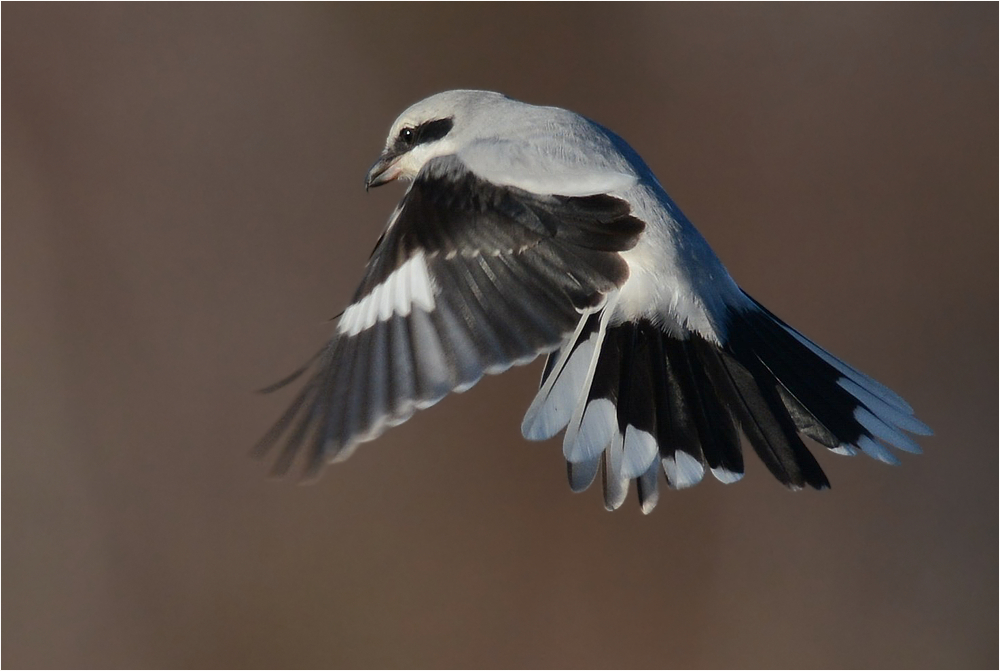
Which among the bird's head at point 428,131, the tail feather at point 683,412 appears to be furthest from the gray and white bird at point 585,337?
the bird's head at point 428,131

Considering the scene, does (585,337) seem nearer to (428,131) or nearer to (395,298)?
(395,298)

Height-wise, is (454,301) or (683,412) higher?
(454,301)

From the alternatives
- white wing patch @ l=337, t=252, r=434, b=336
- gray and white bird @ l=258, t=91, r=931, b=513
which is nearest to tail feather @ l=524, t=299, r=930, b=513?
gray and white bird @ l=258, t=91, r=931, b=513

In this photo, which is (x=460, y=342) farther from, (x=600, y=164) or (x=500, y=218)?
(x=600, y=164)

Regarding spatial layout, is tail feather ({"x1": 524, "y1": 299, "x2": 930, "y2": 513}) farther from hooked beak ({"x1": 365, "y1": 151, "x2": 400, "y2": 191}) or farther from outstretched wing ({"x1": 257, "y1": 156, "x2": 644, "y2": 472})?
hooked beak ({"x1": 365, "y1": 151, "x2": 400, "y2": 191})

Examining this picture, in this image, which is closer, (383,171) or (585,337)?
(585,337)

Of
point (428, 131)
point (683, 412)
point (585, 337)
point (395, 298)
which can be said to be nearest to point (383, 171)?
point (428, 131)
